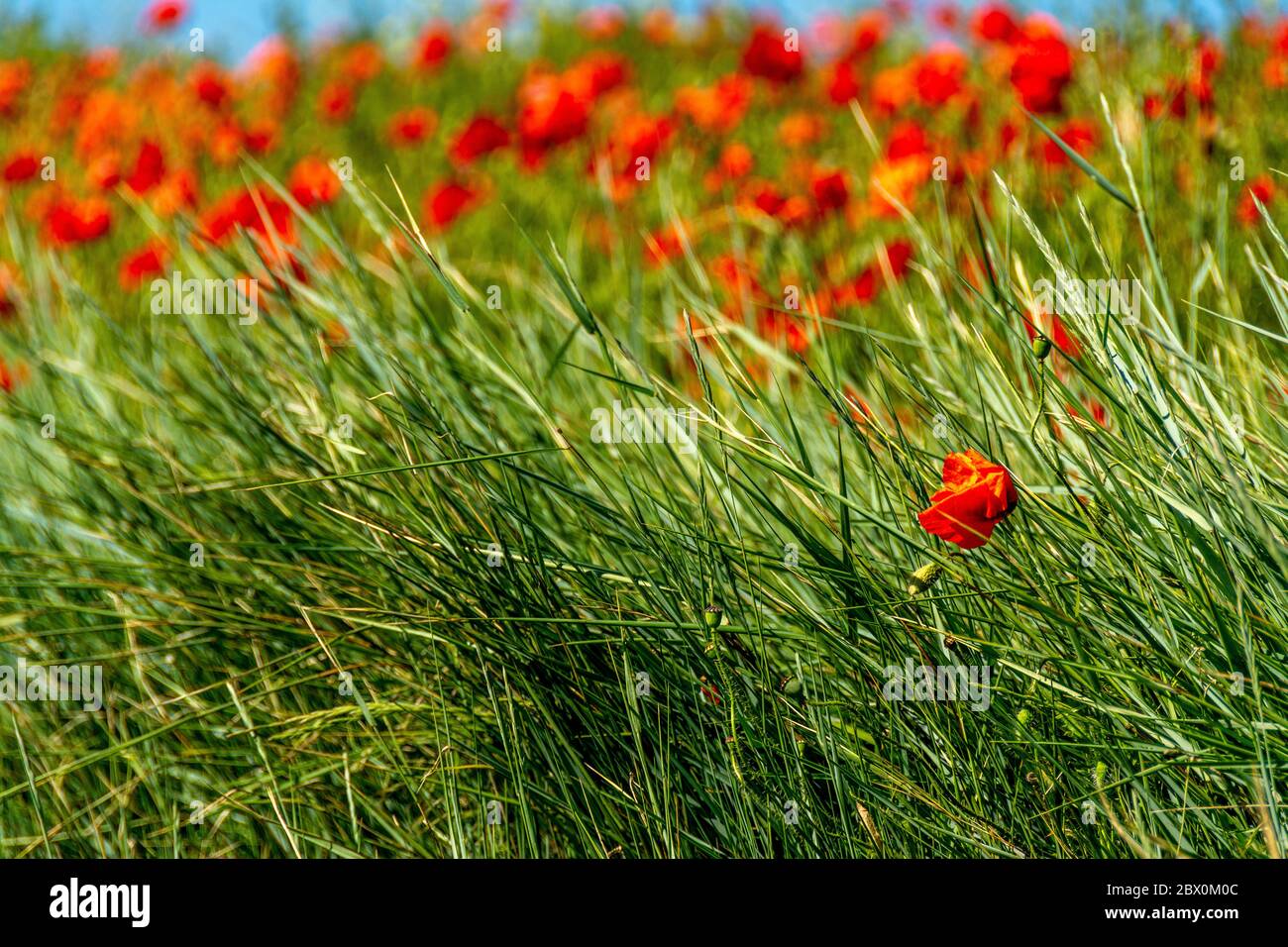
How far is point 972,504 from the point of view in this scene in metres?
1.26

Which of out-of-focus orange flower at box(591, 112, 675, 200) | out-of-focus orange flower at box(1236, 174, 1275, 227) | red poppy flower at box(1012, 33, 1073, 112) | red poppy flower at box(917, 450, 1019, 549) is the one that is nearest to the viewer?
red poppy flower at box(917, 450, 1019, 549)

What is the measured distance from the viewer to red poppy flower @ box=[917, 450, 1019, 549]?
1.25 m

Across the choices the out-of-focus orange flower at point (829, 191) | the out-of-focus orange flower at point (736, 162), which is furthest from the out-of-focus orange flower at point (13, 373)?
the out-of-focus orange flower at point (736, 162)

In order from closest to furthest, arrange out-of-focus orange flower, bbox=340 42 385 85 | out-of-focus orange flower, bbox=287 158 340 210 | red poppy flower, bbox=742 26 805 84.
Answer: out-of-focus orange flower, bbox=287 158 340 210 → red poppy flower, bbox=742 26 805 84 → out-of-focus orange flower, bbox=340 42 385 85

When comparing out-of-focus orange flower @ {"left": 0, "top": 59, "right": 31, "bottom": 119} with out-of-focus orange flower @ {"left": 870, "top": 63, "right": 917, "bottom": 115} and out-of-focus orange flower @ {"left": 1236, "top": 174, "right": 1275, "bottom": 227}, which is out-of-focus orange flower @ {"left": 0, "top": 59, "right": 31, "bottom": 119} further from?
out-of-focus orange flower @ {"left": 1236, "top": 174, "right": 1275, "bottom": 227}

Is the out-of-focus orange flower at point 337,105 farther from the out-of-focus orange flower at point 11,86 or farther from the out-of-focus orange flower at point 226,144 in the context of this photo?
the out-of-focus orange flower at point 11,86

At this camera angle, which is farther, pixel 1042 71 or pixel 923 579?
pixel 1042 71

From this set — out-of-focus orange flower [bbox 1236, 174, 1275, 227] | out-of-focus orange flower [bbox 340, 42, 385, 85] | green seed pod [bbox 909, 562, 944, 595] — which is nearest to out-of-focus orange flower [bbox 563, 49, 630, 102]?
out-of-focus orange flower [bbox 340, 42, 385, 85]

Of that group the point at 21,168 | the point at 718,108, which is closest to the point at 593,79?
the point at 718,108

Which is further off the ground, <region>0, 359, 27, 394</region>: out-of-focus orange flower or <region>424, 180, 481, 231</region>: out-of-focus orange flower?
<region>424, 180, 481, 231</region>: out-of-focus orange flower

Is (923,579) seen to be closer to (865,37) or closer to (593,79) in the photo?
(593,79)

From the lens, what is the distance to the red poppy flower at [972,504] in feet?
4.10
